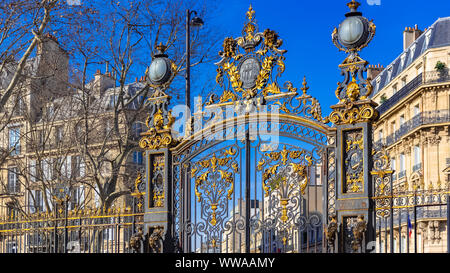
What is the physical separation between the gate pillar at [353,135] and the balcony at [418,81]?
28.2 m

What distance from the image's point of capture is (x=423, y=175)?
37.9 m

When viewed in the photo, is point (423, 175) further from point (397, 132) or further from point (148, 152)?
point (148, 152)

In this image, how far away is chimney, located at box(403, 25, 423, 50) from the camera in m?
45.0

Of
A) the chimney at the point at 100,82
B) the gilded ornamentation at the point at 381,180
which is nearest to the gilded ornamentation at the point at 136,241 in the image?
the gilded ornamentation at the point at 381,180

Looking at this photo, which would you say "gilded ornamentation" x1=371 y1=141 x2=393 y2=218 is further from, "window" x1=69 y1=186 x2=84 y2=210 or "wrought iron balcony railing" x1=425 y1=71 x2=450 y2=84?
"wrought iron balcony railing" x1=425 y1=71 x2=450 y2=84

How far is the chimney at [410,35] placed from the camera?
45031 mm

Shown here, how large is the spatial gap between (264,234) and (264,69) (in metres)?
2.61

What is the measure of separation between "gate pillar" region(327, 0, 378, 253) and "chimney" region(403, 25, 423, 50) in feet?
114

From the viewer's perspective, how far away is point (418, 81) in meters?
39.8

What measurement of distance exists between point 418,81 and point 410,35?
6351 mm

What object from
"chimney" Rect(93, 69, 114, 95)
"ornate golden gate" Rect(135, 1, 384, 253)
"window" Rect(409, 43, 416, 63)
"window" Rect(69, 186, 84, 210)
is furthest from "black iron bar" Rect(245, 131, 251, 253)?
"window" Rect(409, 43, 416, 63)

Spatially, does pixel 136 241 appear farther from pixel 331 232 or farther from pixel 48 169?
pixel 48 169

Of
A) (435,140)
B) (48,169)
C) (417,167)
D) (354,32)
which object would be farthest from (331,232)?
(417,167)
